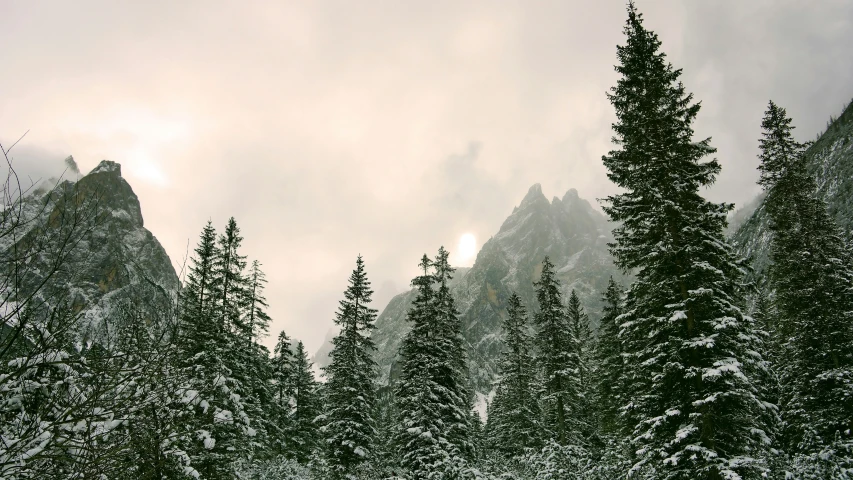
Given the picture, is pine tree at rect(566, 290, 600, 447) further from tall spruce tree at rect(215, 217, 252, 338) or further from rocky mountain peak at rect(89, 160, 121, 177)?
rocky mountain peak at rect(89, 160, 121, 177)

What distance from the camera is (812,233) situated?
19297 mm

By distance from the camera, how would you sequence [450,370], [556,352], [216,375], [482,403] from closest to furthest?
[216,375]
[450,370]
[556,352]
[482,403]

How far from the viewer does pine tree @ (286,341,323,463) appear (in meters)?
37.3

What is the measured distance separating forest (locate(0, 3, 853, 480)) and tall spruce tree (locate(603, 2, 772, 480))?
0.07m

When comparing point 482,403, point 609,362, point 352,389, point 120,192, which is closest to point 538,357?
point 609,362

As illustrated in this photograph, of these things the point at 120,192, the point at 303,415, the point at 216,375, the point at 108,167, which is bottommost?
the point at 216,375

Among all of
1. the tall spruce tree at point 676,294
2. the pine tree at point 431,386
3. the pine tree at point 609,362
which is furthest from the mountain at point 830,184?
the tall spruce tree at point 676,294

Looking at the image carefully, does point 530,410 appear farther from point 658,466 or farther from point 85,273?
point 85,273

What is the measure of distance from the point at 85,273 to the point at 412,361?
18.8 metres

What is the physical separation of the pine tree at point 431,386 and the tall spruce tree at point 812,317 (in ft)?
49.5

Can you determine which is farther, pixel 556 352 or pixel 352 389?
pixel 556 352

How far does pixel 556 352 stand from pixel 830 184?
66.6 metres

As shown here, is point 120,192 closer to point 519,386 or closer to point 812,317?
point 519,386

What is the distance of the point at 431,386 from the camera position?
71.7 feet
